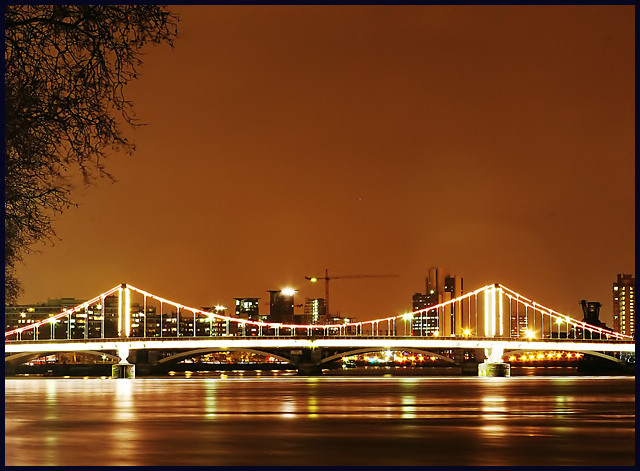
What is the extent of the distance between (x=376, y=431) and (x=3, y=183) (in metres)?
10.8

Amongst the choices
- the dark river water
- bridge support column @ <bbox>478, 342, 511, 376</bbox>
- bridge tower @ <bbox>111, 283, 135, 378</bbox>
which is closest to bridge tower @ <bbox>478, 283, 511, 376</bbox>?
bridge support column @ <bbox>478, 342, 511, 376</bbox>

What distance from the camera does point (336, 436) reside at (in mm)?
18797

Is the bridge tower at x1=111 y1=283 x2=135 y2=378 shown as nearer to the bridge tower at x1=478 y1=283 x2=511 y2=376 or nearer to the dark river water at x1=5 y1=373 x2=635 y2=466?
the bridge tower at x1=478 y1=283 x2=511 y2=376

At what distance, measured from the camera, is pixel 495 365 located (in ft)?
368

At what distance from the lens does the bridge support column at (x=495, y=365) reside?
365 ft

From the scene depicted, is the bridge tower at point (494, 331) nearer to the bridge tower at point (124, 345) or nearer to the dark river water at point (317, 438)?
the bridge tower at point (124, 345)

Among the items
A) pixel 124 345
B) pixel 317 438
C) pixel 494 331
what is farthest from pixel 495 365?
pixel 317 438

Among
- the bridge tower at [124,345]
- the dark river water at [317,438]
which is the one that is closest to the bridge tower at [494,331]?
the bridge tower at [124,345]

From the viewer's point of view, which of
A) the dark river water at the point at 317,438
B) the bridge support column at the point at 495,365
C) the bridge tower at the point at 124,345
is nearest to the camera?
the dark river water at the point at 317,438

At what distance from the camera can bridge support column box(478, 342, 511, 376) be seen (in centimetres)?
11138

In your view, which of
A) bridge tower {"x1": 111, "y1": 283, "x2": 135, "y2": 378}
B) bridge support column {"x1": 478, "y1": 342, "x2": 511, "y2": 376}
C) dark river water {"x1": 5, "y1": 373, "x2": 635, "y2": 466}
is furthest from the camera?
bridge support column {"x1": 478, "y1": 342, "x2": 511, "y2": 376}

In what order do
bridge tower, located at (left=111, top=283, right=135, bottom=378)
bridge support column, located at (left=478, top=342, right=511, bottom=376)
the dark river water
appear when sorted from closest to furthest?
the dark river water < bridge tower, located at (left=111, top=283, right=135, bottom=378) < bridge support column, located at (left=478, top=342, right=511, bottom=376)

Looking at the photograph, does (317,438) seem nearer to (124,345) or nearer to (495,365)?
(495,365)

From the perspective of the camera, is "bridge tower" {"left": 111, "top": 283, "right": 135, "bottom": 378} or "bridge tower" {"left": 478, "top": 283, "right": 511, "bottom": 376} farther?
"bridge tower" {"left": 478, "top": 283, "right": 511, "bottom": 376}
